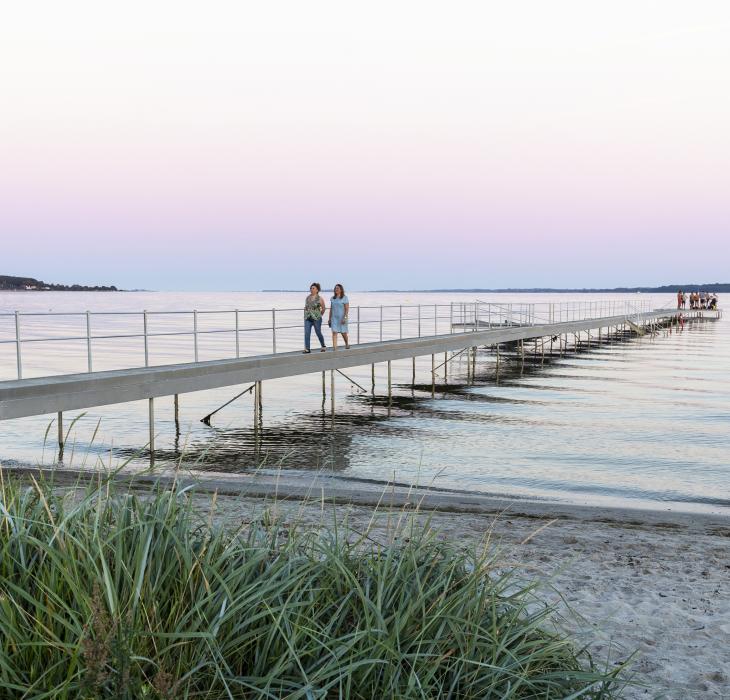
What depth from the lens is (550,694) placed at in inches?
148

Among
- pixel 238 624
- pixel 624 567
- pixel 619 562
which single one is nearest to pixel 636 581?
pixel 624 567

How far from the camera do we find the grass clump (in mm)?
3240

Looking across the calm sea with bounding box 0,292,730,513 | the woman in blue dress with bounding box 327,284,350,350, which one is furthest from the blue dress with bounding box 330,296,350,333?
the calm sea with bounding box 0,292,730,513

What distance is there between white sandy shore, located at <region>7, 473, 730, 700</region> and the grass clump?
0.38 metres

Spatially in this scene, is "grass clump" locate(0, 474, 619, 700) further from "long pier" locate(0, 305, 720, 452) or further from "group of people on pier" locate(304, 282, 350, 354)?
"group of people on pier" locate(304, 282, 350, 354)

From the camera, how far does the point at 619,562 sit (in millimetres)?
7680

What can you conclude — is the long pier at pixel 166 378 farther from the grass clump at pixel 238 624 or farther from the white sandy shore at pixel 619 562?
the grass clump at pixel 238 624

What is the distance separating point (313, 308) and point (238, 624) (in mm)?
16914

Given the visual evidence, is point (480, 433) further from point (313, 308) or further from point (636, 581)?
point (636, 581)

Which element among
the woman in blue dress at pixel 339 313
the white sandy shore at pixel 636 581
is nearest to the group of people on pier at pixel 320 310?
the woman in blue dress at pixel 339 313

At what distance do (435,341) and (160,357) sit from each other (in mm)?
21419

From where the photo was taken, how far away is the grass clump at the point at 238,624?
3.24 m

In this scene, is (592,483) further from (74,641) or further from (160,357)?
(160,357)

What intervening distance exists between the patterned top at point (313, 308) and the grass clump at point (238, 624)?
1582cm
